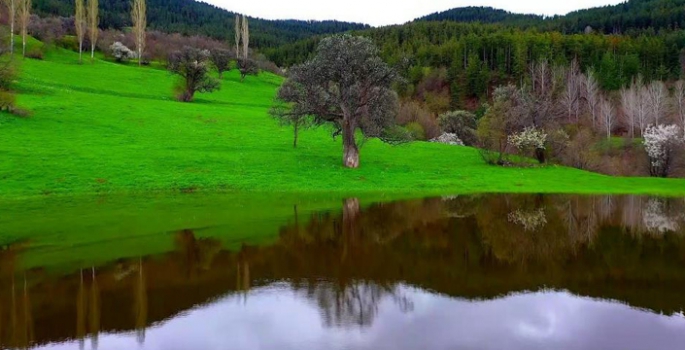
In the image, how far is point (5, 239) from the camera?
20922 mm

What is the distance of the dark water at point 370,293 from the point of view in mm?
11867

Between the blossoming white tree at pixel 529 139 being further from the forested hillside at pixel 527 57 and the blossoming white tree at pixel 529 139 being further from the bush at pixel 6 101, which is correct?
the forested hillside at pixel 527 57

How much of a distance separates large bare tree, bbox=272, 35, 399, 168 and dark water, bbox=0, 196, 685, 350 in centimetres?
2232

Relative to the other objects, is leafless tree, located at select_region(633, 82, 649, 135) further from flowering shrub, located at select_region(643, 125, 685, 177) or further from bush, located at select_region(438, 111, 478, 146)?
bush, located at select_region(438, 111, 478, 146)

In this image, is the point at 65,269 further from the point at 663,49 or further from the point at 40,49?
the point at 663,49

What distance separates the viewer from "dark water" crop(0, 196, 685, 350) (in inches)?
467

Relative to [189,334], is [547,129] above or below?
above

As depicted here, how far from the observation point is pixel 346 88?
145 ft

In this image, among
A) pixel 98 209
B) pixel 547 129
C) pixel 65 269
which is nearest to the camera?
pixel 65 269

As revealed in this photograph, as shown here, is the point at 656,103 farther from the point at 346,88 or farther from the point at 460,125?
the point at 346,88

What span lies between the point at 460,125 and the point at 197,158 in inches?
1869

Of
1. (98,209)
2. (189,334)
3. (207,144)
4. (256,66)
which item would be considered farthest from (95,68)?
(189,334)

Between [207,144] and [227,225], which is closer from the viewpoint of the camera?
[227,225]

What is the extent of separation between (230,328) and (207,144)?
1591 inches
